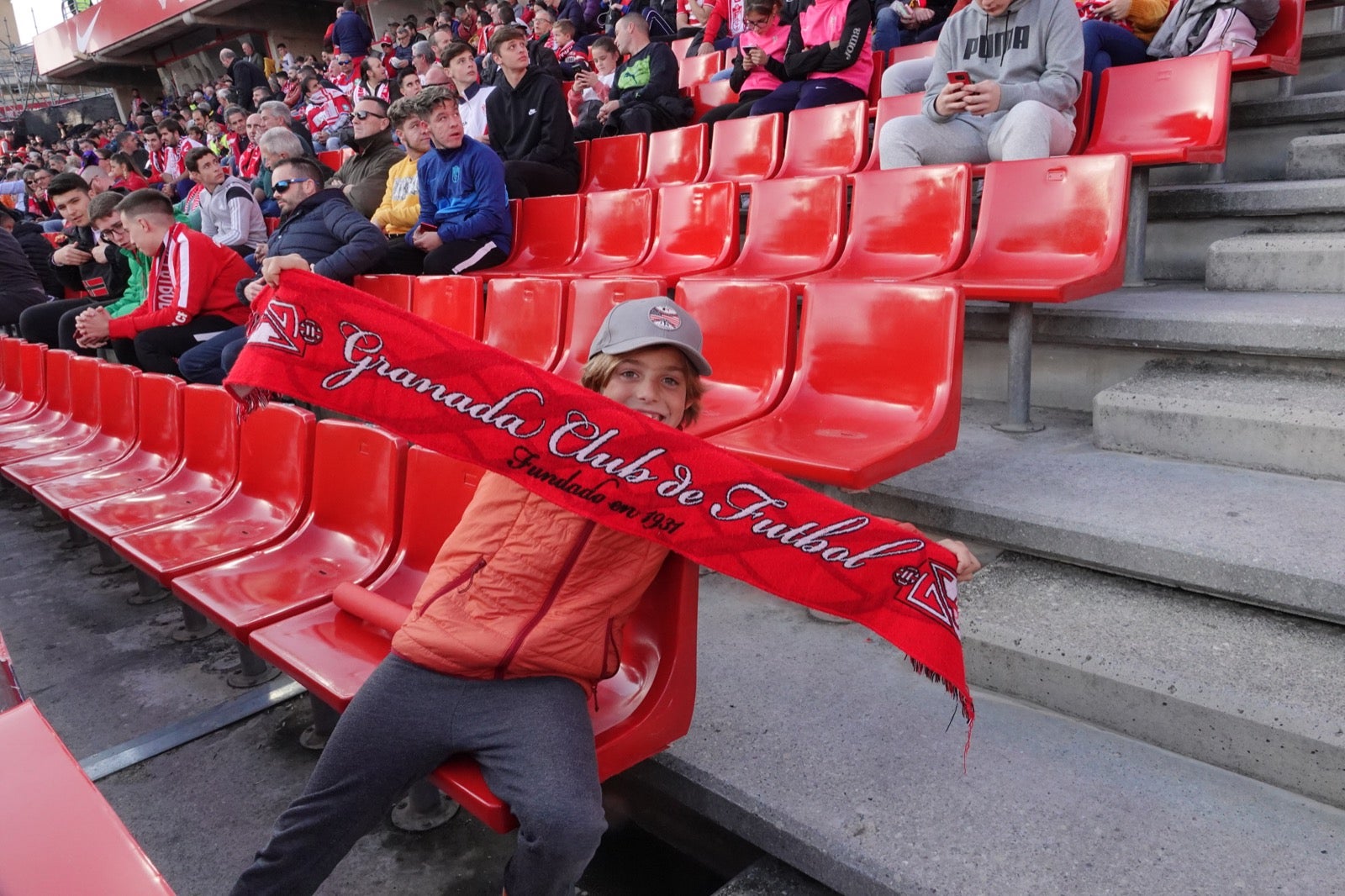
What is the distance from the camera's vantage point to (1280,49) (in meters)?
3.61

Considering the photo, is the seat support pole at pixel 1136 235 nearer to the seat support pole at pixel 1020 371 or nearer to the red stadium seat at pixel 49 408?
the seat support pole at pixel 1020 371

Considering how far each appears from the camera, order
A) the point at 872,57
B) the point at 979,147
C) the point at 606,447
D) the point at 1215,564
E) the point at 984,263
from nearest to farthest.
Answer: the point at 606,447, the point at 1215,564, the point at 984,263, the point at 979,147, the point at 872,57

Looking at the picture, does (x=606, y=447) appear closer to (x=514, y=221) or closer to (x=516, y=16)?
(x=514, y=221)

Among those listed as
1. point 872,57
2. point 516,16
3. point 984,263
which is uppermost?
point 516,16

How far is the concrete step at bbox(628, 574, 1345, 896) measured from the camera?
1313 mm

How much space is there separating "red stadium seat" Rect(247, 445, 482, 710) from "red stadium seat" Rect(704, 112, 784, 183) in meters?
2.88

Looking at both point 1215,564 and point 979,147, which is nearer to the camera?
point 1215,564

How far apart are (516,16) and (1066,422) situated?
31.2 feet

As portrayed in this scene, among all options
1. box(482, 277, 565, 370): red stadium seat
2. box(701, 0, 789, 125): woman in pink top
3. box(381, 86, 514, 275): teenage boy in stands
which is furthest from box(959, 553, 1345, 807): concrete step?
box(701, 0, 789, 125): woman in pink top

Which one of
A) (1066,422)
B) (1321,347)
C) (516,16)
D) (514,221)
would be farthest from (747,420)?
(516,16)

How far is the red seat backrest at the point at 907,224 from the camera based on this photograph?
2914 mm

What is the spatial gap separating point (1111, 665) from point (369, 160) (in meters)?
5.33

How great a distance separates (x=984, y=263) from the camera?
2.82 m

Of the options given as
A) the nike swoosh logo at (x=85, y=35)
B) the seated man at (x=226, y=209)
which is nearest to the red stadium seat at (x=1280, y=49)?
the seated man at (x=226, y=209)
